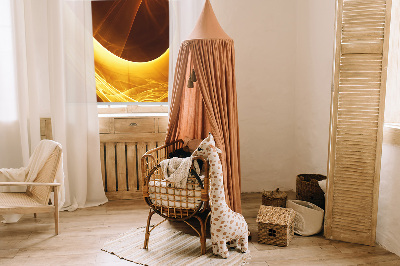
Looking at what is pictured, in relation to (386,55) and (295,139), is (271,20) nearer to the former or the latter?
(295,139)

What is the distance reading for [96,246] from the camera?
9.09 feet

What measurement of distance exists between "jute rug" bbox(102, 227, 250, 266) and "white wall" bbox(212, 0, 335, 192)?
1447 mm

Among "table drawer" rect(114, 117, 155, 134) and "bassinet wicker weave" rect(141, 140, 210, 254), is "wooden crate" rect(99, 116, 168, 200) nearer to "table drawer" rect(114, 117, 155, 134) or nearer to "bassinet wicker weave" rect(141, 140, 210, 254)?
"table drawer" rect(114, 117, 155, 134)

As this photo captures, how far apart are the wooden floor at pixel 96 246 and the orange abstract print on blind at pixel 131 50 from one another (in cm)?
133

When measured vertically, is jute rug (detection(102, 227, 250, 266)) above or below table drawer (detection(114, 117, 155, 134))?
below

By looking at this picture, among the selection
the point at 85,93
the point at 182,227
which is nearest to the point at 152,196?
the point at 182,227

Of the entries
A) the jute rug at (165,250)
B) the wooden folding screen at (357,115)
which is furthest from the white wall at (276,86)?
the jute rug at (165,250)

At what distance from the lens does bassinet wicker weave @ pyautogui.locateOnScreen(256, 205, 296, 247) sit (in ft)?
9.02

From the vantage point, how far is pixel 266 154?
4.13 meters

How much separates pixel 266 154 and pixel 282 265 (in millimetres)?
1791

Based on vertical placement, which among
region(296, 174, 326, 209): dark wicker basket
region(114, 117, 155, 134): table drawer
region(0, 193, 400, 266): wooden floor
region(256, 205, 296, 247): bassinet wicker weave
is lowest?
region(0, 193, 400, 266): wooden floor

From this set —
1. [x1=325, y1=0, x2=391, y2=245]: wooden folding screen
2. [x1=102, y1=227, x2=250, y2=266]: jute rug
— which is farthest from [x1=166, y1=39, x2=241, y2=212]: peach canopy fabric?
[x1=325, y1=0, x2=391, y2=245]: wooden folding screen

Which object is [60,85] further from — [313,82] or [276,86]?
[313,82]

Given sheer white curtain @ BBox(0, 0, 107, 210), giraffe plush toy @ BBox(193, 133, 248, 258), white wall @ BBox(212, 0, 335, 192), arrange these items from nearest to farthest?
1. giraffe plush toy @ BBox(193, 133, 248, 258)
2. sheer white curtain @ BBox(0, 0, 107, 210)
3. white wall @ BBox(212, 0, 335, 192)
